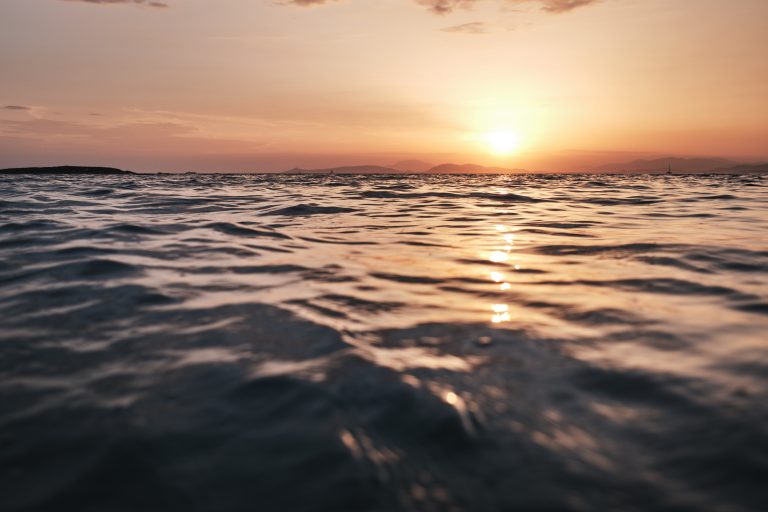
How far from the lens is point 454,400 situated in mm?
2754

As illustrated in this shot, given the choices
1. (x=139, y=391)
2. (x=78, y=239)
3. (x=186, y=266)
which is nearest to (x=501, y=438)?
(x=139, y=391)

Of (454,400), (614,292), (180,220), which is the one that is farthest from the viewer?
(180,220)

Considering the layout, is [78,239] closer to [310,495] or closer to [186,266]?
[186,266]

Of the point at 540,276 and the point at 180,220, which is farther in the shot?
the point at 180,220

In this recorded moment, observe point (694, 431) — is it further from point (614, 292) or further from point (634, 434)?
point (614, 292)

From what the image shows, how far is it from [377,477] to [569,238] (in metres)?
7.50

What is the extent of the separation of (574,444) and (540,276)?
12.0 ft

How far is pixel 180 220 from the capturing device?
11.5 meters

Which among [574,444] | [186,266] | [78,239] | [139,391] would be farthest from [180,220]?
[574,444]

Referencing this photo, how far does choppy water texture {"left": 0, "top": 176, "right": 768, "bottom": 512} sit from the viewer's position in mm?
2078

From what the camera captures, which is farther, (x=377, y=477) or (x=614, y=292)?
(x=614, y=292)

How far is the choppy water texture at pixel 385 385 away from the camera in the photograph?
2.08 metres

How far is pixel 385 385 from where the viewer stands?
294 cm

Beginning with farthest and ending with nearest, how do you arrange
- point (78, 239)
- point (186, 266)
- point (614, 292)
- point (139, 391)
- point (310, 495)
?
1. point (78, 239)
2. point (186, 266)
3. point (614, 292)
4. point (139, 391)
5. point (310, 495)
